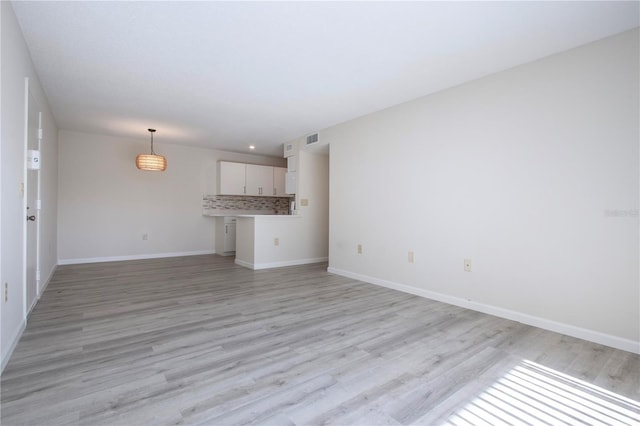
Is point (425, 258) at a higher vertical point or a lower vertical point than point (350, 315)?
higher

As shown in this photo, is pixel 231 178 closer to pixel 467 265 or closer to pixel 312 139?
pixel 312 139

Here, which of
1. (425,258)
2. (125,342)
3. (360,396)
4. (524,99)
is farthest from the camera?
(425,258)

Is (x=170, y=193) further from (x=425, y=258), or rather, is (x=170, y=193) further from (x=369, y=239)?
(x=425, y=258)

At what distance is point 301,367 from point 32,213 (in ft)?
10.2

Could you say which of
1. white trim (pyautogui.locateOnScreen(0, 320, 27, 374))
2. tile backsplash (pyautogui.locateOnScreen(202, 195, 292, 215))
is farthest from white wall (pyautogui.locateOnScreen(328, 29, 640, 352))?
tile backsplash (pyautogui.locateOnScreen(202, 195, 292, 215))

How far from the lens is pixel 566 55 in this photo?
2562 mm

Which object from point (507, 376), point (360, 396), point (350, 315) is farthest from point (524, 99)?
point (360, 396)

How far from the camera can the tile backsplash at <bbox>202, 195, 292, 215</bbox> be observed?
7.05 meters

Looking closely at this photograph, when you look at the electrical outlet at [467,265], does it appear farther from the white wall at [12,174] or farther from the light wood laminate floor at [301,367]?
the white wall at [12,174]

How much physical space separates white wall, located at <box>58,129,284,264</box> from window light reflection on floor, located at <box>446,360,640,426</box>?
244 inches

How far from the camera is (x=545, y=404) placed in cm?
162

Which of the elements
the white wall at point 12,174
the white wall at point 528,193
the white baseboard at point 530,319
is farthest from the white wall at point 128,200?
the white baseboard at point 530,319

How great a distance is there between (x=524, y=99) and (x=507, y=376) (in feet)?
7.52

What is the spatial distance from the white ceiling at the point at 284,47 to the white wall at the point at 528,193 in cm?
28
